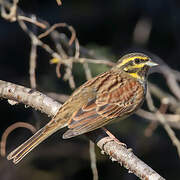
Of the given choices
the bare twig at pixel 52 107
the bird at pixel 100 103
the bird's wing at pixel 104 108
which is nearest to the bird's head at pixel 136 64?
the bird at pixel 100 103

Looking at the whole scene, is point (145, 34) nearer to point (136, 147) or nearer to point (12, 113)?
point (136, 147)

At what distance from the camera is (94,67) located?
6832 mm

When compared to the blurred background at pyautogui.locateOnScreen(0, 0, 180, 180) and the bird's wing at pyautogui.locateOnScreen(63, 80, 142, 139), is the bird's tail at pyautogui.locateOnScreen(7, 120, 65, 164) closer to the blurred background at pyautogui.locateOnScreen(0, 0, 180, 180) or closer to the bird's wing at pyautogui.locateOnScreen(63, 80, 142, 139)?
the bird's wing at pyautogui.locateOnScreen(63, 80, 142, 139)

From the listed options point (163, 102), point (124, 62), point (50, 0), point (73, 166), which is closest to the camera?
point (124, 62)

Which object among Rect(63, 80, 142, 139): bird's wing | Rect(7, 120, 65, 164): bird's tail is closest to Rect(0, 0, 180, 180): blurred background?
Rect(63, 80, 142, 139): bird's wing

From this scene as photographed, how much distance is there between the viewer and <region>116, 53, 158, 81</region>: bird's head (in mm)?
5388

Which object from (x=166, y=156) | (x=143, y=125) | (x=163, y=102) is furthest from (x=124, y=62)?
(x=166, y=156)

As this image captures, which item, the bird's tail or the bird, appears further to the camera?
the bird

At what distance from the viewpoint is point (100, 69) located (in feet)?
22.3

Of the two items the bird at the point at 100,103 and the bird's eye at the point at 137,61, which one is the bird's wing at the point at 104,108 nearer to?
the bird at the point at 100,103

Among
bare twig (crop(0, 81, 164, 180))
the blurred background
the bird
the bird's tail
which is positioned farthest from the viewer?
the blurred background

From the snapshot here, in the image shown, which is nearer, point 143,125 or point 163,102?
point 163,102

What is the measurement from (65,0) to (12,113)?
2.00m

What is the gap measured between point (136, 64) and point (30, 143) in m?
1.64
